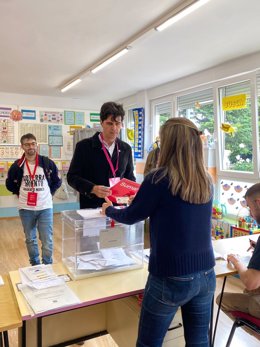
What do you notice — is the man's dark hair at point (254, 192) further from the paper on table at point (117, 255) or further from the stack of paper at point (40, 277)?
the stack of paper at point (40, 277)

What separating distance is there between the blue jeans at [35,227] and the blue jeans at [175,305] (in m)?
2.13

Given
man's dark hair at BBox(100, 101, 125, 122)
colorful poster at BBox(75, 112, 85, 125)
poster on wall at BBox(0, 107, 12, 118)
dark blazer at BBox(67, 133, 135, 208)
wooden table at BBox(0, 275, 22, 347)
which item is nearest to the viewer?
wooden table at BBox(0, 275, 22, 347)

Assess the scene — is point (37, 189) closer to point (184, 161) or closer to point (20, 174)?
point (20, 174)

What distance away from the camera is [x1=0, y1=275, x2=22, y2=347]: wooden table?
3.80 ft

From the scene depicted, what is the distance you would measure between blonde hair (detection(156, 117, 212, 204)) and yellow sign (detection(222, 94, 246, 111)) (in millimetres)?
3289

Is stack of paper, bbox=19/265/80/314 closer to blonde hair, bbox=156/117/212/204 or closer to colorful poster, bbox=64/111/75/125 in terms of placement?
blonde hair, bbox=156/117/212/204

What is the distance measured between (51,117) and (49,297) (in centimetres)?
605

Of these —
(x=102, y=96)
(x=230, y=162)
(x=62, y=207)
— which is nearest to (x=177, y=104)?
(x=230, y=162)

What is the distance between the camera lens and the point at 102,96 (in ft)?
22.7

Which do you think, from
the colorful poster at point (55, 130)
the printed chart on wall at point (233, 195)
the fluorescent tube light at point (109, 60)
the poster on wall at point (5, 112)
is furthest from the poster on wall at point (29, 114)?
the printed chart on wall at point (233, 195)

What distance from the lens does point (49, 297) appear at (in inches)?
52.4

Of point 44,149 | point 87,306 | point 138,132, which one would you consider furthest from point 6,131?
point 87,306

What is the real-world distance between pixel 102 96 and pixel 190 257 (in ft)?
20.2

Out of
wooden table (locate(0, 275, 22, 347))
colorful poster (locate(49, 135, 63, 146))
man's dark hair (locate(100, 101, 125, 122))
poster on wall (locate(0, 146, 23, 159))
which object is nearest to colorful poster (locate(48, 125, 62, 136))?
colorful poster (locate(49, 135, 63, 146))
